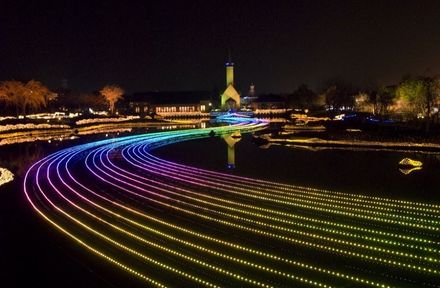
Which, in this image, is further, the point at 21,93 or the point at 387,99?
the point at 21,93

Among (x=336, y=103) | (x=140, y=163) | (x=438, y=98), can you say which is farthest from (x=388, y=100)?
(x=140, y=163)

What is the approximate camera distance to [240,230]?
916 cm

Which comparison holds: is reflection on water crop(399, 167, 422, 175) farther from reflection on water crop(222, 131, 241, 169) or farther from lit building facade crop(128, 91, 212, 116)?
lit building facade crop(128, 91, 212, 116)

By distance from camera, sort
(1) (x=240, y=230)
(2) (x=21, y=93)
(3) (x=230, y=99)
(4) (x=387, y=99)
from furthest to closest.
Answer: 1. (3) (x=230, y=99)
2. (2) (x=21, y=93)
3. (4) (x=387, y=99)
4. (1) (x=240, y=230)

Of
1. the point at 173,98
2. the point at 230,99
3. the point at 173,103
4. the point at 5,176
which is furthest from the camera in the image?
the point at 230,99

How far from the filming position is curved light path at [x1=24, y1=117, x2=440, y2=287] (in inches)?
277

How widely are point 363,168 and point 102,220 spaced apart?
Result: 9761mm

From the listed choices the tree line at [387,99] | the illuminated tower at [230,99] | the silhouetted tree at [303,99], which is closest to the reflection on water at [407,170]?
the tree line at [387,99]

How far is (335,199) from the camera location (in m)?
11.4

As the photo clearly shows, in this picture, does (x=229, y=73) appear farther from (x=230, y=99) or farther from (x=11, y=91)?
(x=11, y=91)

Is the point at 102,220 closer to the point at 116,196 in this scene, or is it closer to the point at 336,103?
the point at 116,196

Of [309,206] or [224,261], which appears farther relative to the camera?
[309,206]

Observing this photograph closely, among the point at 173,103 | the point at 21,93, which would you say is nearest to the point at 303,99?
the point at 173,103

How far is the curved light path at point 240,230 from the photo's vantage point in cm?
704
